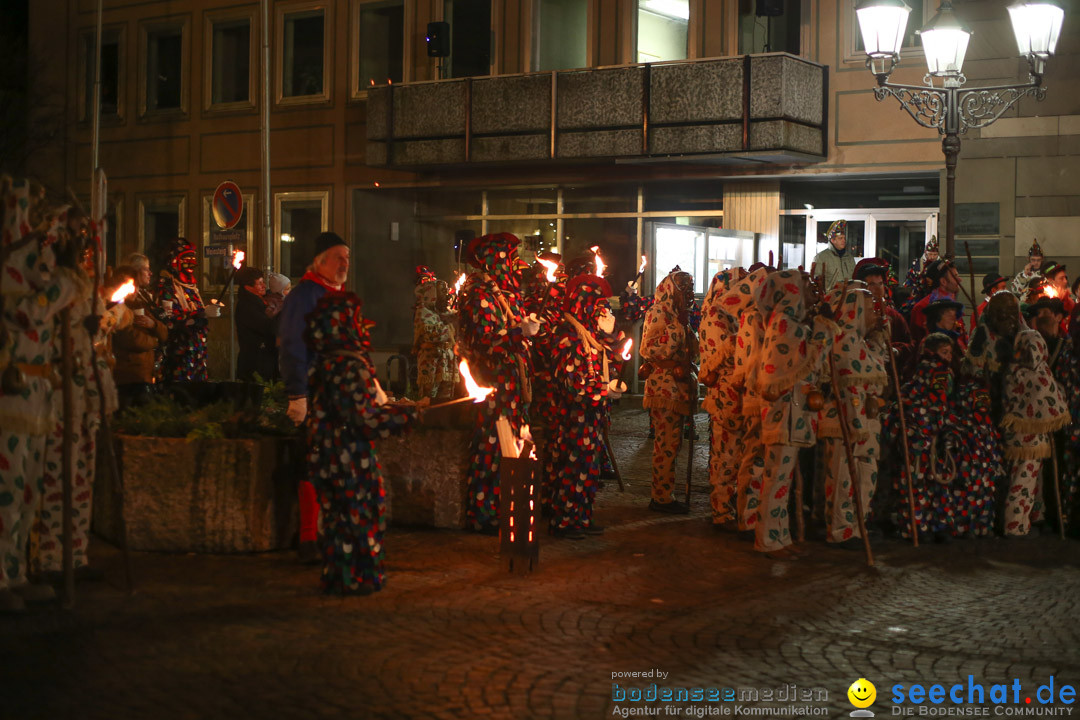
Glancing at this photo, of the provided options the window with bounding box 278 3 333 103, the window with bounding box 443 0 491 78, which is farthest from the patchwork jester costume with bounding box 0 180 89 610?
the window with bounding box 278 3 333 103

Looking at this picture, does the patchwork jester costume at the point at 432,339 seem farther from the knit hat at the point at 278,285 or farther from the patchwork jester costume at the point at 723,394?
the patchwork jester costume at the point at 723,394

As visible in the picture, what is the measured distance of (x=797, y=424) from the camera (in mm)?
8266

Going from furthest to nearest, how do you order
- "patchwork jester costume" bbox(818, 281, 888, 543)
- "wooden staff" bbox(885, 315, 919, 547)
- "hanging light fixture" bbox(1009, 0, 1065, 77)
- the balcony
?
1. the balcony
2. "hanging light fixture" bbox(1009, 0, 1065, 77)
3. "wooden staff" bbox(885, 315, 919, 547)
4. "patchwork jester costume" bbox(818, 281, 888, 543)

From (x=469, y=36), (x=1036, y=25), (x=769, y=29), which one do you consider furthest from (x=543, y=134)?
(x=1036, y=25)

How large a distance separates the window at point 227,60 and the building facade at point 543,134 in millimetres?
53

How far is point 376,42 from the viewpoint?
2389cm

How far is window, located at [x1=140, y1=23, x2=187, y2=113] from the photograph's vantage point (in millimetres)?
26016

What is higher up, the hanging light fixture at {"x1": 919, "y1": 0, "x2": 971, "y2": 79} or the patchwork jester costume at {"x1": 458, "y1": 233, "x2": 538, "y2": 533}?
the hanging light fixture at {"x1": 919, "y1": 0, "x2": 971, "y2": 79}

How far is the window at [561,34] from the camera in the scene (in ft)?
72.3

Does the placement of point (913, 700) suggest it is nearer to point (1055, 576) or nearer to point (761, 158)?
point (1055, 576)

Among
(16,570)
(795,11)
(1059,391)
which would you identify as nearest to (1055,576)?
(1059,391)

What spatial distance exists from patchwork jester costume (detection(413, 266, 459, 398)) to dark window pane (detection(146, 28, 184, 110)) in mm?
13612

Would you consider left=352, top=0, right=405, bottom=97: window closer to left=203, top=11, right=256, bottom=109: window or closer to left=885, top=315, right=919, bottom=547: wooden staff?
left=203, top=11, right=256, bottom=109: window

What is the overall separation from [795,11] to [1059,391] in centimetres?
1212
